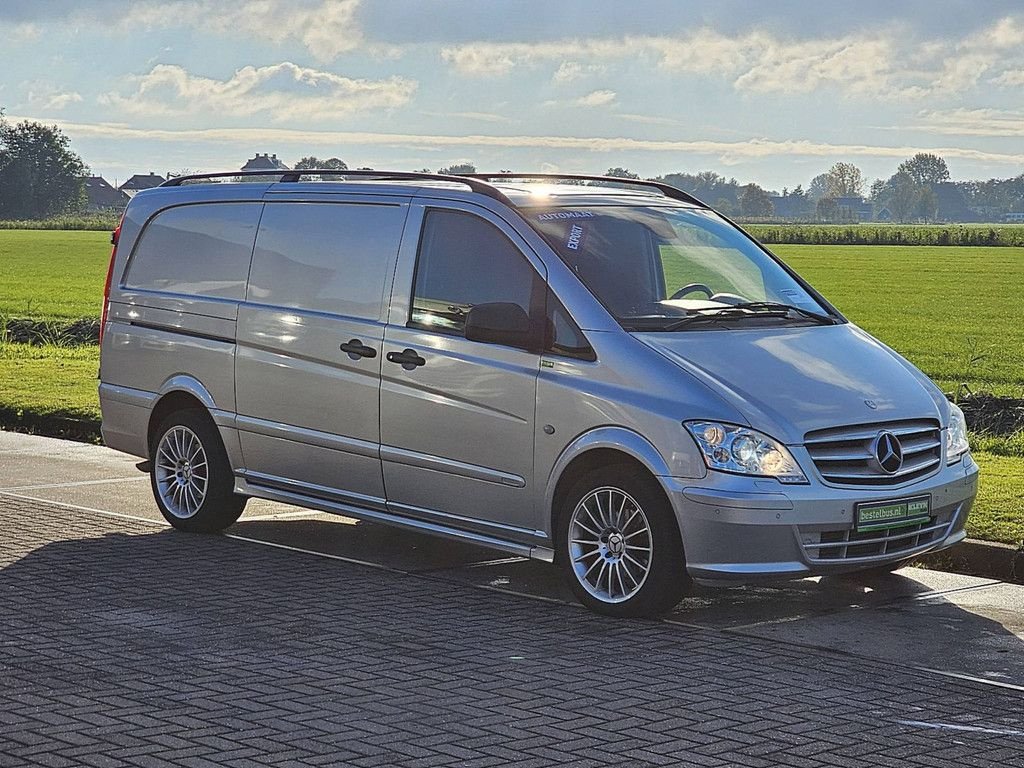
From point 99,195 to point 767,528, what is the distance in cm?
18118

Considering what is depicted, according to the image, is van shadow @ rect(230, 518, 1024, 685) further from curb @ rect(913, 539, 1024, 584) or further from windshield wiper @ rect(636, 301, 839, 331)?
windshield wiper @ rect(636, 301, 839, 331)

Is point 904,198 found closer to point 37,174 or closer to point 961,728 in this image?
point 37,174

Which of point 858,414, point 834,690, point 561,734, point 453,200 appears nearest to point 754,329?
point 858,414

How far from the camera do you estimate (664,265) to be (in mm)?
8570

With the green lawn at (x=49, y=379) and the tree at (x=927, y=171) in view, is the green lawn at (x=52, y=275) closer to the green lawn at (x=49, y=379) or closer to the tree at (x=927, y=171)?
the green lawn at (x=49, y=379)

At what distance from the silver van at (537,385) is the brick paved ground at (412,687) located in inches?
19.6

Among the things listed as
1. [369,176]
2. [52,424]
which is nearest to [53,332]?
[52,424]

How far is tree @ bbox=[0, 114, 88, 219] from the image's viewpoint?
154 meters

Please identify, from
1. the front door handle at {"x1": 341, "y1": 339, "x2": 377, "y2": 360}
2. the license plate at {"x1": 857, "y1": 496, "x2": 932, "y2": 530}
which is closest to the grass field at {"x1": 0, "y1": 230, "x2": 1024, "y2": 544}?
the license plate at {"x1": 857, "y1": 496, "x2": 932, "y2": 530}

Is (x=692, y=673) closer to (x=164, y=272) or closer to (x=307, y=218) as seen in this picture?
(x=307, y=218)

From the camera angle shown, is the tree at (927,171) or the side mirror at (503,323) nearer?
the side mirror at (503,323)

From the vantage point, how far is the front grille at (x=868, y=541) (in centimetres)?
733

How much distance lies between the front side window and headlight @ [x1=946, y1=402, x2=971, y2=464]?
2189 mm

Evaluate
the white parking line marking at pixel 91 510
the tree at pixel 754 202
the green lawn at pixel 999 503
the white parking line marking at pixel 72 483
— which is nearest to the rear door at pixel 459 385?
the white parking line marking at pixel 91 510
